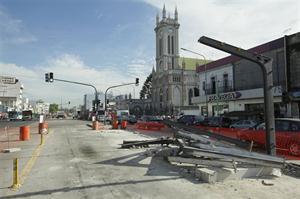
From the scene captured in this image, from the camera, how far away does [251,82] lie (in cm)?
3962

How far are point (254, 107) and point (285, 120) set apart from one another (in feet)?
77.0

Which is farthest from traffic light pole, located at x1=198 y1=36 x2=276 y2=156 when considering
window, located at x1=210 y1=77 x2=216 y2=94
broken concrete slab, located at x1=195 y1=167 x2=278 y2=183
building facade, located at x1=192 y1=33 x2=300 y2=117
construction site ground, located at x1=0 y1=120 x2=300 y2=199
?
window, located at x1=210 y1=77 x2=216 y2=94

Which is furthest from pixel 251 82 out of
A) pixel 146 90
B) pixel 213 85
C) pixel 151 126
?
pixel 146 90

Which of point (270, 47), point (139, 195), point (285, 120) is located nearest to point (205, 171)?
point (139, 195)

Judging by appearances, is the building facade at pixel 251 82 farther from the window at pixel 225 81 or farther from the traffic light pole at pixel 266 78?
the traffic light pole at pixel 266 78

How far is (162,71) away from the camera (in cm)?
12344

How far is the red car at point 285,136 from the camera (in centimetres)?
1430

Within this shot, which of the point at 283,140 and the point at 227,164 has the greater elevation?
the point at 283,140

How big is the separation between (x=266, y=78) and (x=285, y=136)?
4.26 meters

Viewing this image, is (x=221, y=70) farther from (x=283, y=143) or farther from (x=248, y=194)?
(x=248, y=194)

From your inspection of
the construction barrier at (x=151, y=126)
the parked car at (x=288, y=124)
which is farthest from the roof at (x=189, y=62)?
the parked car at (x=288, y=124)

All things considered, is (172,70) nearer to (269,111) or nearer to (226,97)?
(226,97)

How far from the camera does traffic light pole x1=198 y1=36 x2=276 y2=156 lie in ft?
37.7

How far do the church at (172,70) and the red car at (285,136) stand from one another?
98.5m
